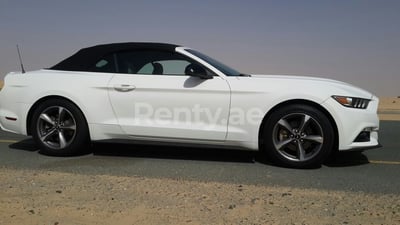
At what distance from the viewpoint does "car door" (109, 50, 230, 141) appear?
5.72m

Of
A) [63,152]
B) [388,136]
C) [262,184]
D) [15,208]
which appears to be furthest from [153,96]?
[388,136]

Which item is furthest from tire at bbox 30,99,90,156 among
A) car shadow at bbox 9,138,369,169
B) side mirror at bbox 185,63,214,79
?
side mirror at bbox 185,63,214,79

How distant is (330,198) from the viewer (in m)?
4.27

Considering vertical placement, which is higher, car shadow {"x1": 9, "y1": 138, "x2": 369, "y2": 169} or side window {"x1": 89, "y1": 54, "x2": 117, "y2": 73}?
side window {"x1": 89, "y1": 54, "x2": 117, "y2": 73}

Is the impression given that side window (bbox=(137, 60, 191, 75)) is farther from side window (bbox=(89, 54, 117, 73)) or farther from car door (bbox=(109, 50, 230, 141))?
side window (bbox=(89, 54, 117, 73))

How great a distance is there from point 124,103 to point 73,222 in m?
2.61

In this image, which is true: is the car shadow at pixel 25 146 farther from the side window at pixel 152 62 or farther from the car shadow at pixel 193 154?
the side window at pixel 152 62

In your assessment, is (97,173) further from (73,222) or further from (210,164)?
(73,222)

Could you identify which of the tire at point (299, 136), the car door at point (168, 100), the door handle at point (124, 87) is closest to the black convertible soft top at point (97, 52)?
the car door at point (168, 100)

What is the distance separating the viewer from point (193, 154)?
6527 mm

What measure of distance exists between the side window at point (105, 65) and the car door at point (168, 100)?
0.54 ft

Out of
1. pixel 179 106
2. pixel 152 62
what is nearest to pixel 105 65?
pixel 152 62

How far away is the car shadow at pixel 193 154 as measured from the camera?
241 inches

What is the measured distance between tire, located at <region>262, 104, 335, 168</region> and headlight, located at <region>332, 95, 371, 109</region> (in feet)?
0.83
